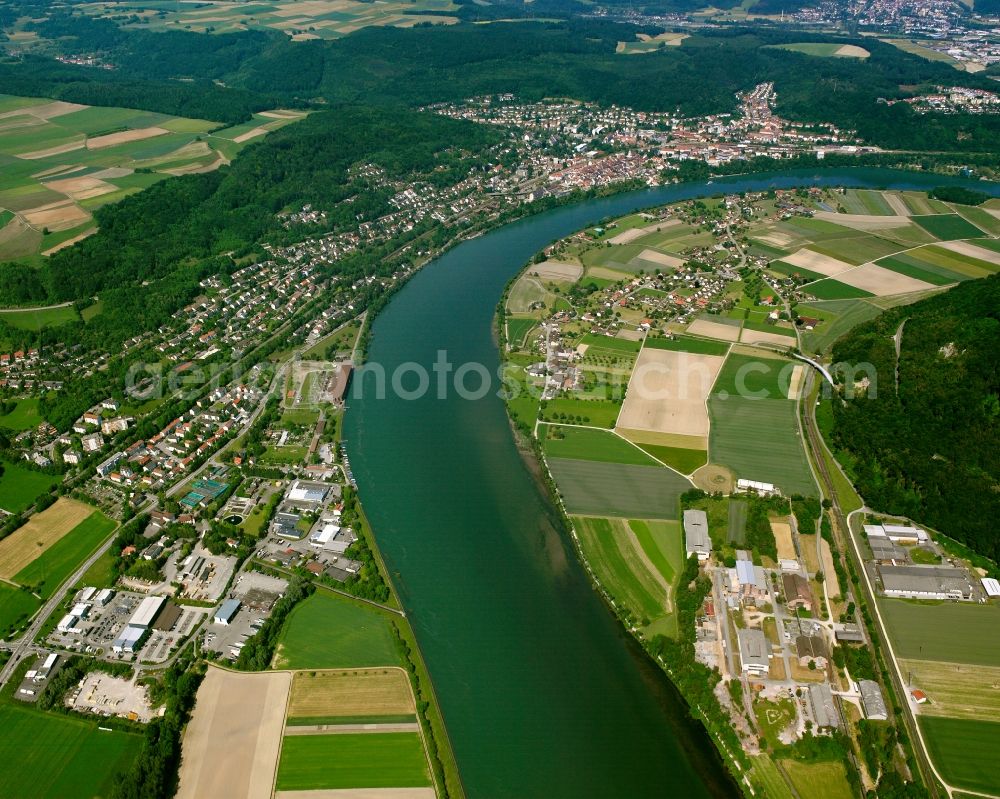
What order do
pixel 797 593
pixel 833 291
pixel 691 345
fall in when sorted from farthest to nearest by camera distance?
pixel 833 291 → pixel 691 345 → pixel 797 593

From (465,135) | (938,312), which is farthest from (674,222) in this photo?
(465,135)

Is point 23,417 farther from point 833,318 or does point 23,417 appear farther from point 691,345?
point 833,318

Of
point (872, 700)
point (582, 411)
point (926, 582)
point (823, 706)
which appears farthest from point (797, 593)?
point (582, 411)

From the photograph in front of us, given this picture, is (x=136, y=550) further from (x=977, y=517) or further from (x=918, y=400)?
(x=918, y=400)

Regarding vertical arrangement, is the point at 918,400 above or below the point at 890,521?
above

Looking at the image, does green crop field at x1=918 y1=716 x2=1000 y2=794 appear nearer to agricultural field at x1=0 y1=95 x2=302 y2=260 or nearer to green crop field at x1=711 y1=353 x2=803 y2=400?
green crop field at x1=711 y1=353 x2=803 y2=400

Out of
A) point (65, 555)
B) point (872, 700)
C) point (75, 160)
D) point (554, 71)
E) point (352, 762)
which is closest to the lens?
point (352, 762)
